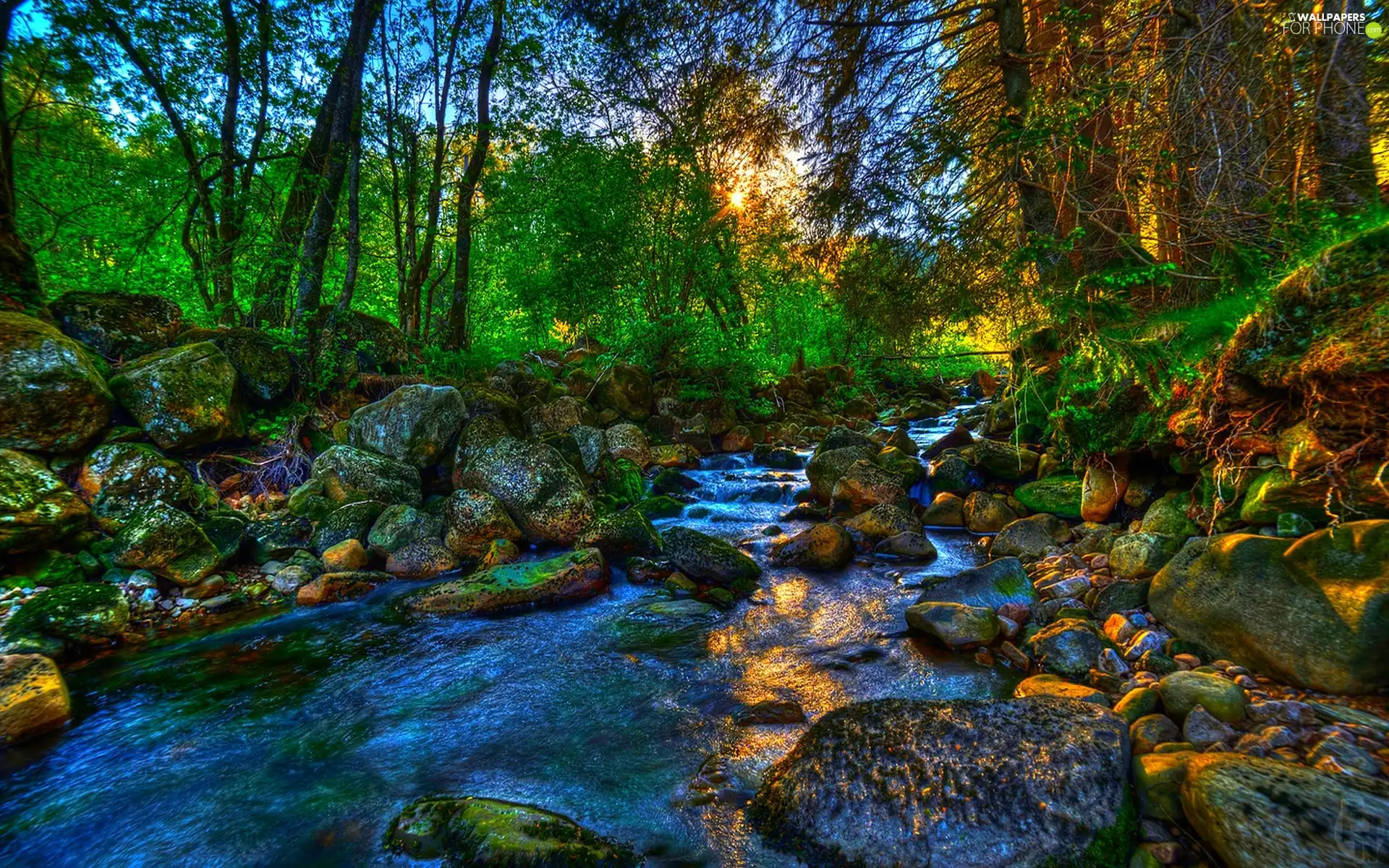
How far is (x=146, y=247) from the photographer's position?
23.7 ft

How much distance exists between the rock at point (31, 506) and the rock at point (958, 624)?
7478 mm

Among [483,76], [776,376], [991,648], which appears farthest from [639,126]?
[991,648]

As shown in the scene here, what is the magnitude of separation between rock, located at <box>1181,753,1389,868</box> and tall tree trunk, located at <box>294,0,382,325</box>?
10164 millimetres

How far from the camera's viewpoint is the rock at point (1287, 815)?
155 centimetres

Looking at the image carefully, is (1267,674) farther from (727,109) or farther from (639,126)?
(639,126)

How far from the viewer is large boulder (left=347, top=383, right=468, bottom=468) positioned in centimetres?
748

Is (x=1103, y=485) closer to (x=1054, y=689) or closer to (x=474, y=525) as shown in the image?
(x=1054, y=689)

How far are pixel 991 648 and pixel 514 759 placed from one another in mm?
3387

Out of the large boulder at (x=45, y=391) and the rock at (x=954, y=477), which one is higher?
the large boulder at (x=45, y=391)

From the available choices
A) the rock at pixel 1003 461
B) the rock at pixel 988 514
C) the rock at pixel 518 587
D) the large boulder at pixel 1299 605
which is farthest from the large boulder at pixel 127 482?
the rock at pixel 1003 461

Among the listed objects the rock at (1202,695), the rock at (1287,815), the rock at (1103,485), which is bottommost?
the rock at (1202,695)

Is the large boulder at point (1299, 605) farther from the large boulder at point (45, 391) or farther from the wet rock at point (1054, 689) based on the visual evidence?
the large boulder at point (45, 391)

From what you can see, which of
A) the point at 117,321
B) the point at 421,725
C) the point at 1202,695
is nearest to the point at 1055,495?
the point at 1202,695

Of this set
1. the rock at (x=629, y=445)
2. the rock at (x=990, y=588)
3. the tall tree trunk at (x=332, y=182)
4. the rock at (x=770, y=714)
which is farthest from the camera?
the rock at (x=629, y=445)
